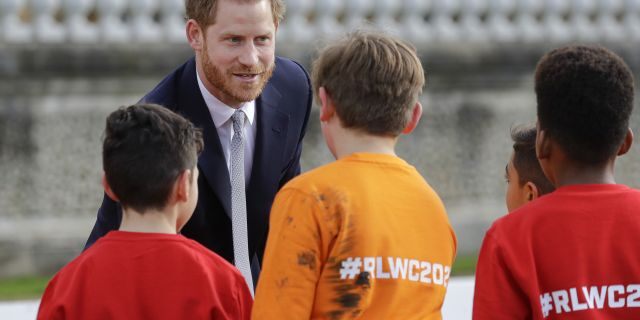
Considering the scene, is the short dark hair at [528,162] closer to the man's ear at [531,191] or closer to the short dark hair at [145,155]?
the man's ear at [531,191]

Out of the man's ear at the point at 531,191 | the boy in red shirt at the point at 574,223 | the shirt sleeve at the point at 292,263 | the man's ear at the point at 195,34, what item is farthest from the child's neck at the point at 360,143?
the man's ear at the point at 195,34

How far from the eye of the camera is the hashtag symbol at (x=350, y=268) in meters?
3.25

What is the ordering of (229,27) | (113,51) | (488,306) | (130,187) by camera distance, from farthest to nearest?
(113,51), (229,27), (130,187), (488,306)

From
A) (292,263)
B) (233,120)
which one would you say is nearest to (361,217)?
(292,263)

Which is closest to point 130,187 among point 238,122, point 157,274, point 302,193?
point 157,274

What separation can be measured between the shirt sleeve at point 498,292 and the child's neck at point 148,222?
2.49 feet

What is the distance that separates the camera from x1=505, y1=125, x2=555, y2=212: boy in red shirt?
157 inches

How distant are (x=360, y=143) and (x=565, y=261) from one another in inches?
21.0

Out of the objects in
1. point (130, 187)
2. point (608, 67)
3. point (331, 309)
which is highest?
point (608, 67)

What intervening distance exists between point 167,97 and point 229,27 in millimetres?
288

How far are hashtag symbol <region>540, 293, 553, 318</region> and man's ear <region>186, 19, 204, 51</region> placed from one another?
1.45 m

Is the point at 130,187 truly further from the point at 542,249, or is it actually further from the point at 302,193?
the point at 542,249

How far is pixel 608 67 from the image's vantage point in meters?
3.37

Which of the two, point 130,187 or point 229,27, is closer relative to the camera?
point 130,187
